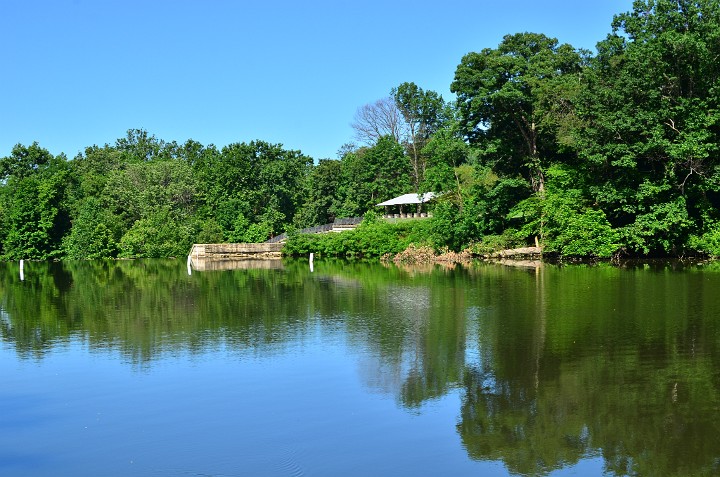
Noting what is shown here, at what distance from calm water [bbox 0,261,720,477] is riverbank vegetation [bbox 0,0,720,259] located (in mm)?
13749

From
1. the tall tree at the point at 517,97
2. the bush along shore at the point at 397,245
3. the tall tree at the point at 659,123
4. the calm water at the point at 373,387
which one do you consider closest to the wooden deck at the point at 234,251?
the bush along shore at the point at 397,245

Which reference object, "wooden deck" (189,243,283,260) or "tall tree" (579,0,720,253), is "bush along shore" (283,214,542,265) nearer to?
"wooden deck" (189,243,283,260)

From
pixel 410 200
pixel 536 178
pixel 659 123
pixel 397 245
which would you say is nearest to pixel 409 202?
pixel 410 200

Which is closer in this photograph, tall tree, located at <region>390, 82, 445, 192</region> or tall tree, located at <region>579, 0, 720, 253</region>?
tall tree, located at <region>579, 0, 720, 253</region>

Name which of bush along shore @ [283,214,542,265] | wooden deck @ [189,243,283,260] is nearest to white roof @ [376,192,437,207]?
bush along shore @ [283,214,542,265]

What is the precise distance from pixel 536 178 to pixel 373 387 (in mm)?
33660

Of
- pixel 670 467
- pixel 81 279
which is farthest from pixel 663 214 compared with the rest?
pixel 670 467

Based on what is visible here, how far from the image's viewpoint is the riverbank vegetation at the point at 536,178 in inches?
1359

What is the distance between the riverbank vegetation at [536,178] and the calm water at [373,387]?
45.1 feet

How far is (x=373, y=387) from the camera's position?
39.6ft

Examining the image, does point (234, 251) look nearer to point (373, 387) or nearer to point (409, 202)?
point (409, 202)

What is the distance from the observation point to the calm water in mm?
8750

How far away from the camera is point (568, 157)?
43.1 meters

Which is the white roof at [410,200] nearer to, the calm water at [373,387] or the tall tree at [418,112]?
the tall tree at [418,112]
